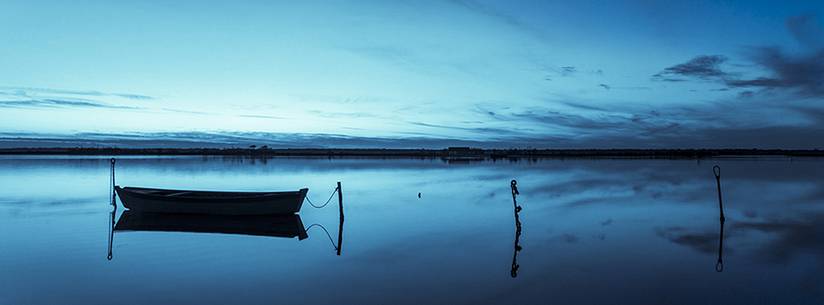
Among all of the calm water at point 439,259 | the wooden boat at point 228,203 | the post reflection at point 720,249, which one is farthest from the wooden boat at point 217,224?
the post reflection at point 720,249

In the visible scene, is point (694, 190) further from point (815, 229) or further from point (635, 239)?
point (635, 239)

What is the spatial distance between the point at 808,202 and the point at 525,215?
12959 mm

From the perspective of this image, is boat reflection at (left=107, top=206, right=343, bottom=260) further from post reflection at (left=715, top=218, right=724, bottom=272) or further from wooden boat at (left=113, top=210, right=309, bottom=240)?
post reflection at (left=715, top=218, right=724, bottom=272)

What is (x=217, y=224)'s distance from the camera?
15922 millimetres

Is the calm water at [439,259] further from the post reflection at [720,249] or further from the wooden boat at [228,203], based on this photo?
the wooden boat at [228,203]

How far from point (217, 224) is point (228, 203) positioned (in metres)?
1.29

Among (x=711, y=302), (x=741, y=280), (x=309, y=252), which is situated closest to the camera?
(x=711, y=302)

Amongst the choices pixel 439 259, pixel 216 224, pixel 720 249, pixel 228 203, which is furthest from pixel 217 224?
pixel 720 249

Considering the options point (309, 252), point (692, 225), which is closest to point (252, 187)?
point (309, 252)

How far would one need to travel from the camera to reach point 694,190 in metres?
28.3

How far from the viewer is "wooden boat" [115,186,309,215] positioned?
17.1 meters

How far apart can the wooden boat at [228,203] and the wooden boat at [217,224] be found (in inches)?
8.7

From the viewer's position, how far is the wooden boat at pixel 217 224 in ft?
47.8

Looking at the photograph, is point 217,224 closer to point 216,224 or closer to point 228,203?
point 216,224
